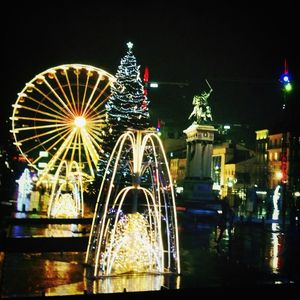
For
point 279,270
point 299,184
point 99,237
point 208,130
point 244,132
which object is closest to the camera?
point 99,237

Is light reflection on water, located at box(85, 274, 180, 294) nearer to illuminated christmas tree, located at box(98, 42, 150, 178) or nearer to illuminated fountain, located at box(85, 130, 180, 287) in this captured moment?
illuminated fountain, located at box(85, 130, 180, 287)

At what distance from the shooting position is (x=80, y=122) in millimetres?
39812

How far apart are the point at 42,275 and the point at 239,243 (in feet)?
38.6

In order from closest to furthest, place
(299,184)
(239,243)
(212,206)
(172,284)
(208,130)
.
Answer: (172,284), (239,243), (212,206), (208,130), (299,184)

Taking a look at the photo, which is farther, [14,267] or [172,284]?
[14,267]

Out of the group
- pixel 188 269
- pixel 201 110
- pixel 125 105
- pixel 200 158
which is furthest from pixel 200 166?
pixel 188 269

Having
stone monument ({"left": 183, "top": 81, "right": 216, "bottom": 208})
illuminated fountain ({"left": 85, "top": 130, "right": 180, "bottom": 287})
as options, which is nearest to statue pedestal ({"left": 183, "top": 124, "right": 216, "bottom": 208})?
stone monument ({"left": 183, "top": 81, "right": 216, "bottom": 208})

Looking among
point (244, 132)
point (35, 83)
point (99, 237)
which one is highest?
point (244, 132)

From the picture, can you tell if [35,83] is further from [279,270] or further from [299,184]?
[299,184]

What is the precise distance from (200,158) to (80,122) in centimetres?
1625

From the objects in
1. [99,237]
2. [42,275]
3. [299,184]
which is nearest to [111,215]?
[99,237]

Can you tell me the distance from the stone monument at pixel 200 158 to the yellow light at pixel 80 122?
15.2 m

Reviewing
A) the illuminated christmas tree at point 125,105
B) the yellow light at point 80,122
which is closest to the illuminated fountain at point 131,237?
the yellow light at point 80,122

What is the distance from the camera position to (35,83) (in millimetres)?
41062
